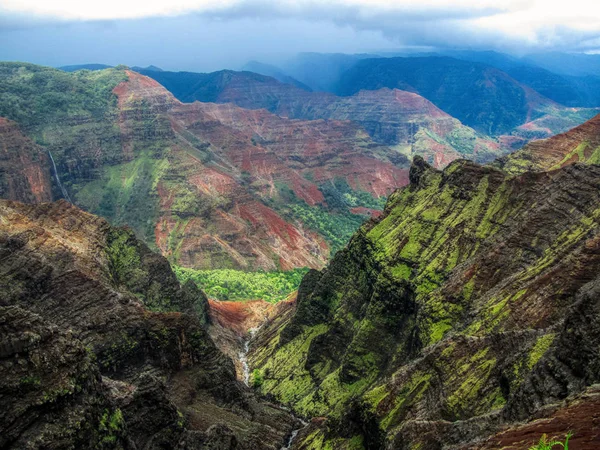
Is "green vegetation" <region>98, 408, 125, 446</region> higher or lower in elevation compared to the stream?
higher

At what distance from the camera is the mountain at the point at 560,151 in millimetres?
147750

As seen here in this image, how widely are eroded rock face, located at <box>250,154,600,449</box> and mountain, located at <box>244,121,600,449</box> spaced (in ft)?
0.72

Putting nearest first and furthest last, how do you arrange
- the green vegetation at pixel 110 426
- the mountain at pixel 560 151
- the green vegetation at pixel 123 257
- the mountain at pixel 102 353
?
the mountain at pixel 102 353
the green vegetation at pixel 110 426
the green vegetation at pixel 123 257
the mountain at pixel 560 151

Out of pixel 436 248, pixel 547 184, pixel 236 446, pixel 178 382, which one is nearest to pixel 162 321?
pixel 178 382

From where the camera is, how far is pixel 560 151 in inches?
6412

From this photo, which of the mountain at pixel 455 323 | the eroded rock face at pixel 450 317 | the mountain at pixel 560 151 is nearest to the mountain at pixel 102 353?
the mountain at pixel 455 323

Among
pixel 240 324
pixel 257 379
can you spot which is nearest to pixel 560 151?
pixel 240 324

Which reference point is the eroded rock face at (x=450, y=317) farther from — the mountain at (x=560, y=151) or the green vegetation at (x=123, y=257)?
the mountain at (x=560, y=151)

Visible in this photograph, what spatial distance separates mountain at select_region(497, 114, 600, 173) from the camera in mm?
147750

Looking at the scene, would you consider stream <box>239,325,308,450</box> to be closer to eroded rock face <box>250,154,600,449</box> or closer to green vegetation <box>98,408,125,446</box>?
eroded rock face <box>250,154,600,449</box>

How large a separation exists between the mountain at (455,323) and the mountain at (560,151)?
46.2 meters

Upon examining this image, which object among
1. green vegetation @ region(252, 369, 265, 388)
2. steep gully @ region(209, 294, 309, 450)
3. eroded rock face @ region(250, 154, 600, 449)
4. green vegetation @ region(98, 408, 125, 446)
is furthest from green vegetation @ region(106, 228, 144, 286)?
green vegetation @ region(98, 408, 125, 446)

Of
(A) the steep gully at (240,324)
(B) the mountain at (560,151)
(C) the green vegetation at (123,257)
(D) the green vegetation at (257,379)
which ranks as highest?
(B) the mountain at (560,151)

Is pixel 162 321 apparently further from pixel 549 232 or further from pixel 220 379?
pixel 549 232
